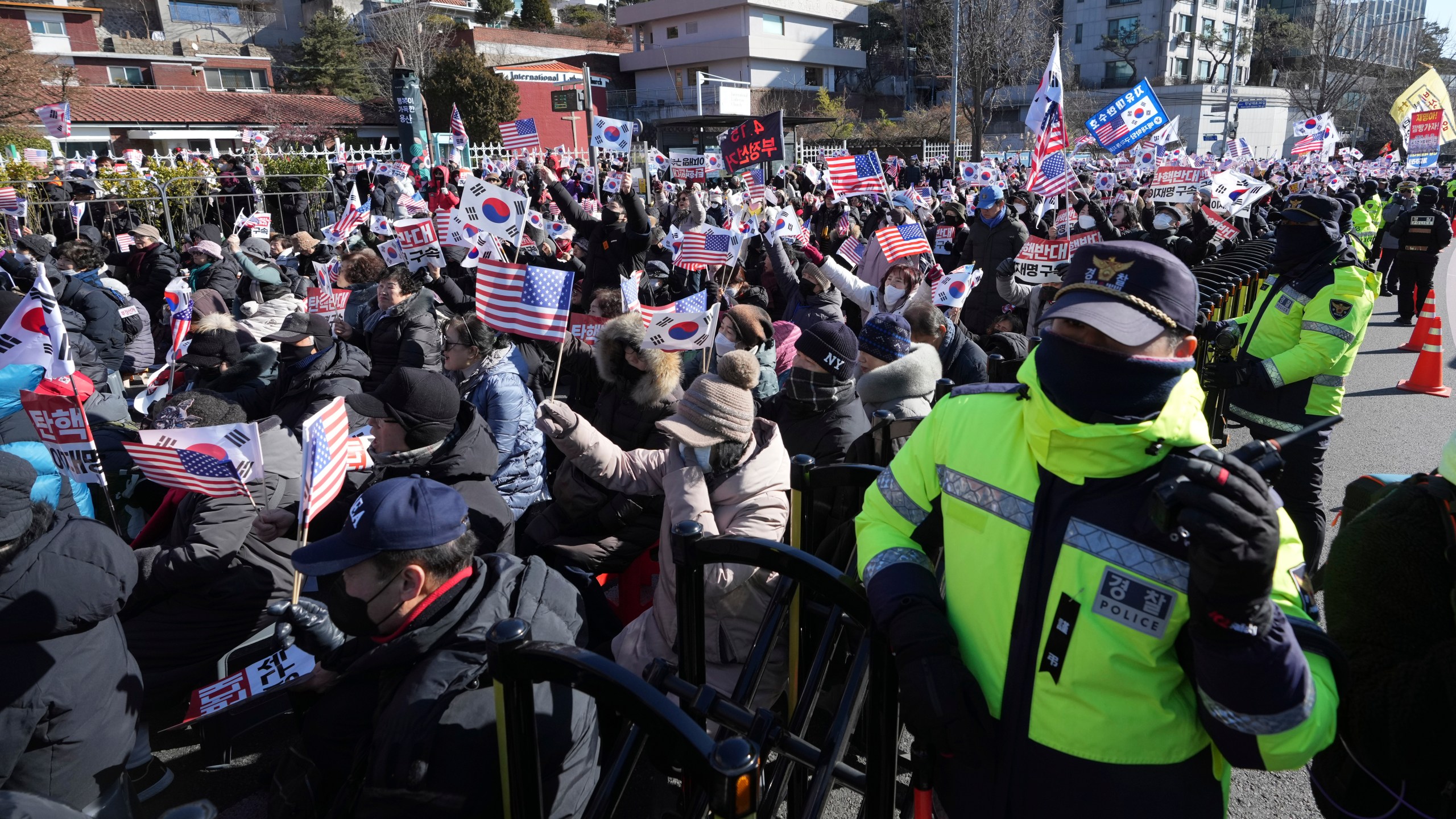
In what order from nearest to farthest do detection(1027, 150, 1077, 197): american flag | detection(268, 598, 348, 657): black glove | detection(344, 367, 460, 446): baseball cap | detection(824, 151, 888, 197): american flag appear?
detection(268, 598, 348, 657): black glove, detection(344, 367, 460, 446): baseball cap, detection(1027, 150, 1077, 197): american flag, detection(824, 151, 888, 197): american flag

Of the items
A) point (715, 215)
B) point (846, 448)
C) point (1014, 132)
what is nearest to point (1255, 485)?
point (846, 448)

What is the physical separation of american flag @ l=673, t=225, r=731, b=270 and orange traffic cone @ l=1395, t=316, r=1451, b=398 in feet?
23.3

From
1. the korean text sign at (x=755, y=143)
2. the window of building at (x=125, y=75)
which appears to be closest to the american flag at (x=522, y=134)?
the korean text sign at (x=755, y=143)

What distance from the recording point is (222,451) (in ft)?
11.7

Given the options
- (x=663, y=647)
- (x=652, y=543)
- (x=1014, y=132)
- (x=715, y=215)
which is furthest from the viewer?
(x=1014, y=132)

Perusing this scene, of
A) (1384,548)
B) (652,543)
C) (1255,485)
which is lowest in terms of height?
(652,543)

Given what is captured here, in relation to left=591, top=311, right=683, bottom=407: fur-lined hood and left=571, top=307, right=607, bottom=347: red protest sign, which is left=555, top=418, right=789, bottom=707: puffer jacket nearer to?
left=591, top=311, right=683, bottom=407: fur-lined hood

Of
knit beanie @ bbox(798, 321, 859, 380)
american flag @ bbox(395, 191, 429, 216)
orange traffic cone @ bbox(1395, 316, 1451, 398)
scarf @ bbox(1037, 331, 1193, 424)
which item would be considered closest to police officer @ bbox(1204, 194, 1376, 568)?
knit beanie @ bbox(798, 321, 859, 380)

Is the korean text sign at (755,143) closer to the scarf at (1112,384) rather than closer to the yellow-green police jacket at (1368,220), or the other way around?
the yellow-green police jacket at (1368,220)

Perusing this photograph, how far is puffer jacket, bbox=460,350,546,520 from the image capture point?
4.72 meters

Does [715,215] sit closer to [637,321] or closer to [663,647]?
[637,321]

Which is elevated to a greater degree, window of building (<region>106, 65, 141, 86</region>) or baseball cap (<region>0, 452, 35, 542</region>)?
window of building (<region>106, 65, 141, 86</region>)

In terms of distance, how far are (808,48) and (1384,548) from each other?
66.3 metres

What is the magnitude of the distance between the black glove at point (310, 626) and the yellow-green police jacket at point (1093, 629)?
2151 millimetres
